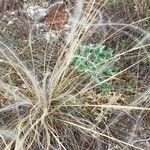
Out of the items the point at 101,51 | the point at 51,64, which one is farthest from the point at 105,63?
the point at 51,64

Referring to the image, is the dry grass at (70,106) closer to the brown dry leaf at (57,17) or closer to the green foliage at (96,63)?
the green foliage at (96,63)

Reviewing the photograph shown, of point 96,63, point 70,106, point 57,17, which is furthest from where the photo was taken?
point 57,17

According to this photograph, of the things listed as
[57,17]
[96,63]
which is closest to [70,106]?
Result: [96,63]

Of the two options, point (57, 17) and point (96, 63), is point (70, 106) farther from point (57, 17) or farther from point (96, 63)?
point (57, 17)

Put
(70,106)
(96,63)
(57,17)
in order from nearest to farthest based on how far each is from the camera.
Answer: (70,106) → (96,63) → (57,17)

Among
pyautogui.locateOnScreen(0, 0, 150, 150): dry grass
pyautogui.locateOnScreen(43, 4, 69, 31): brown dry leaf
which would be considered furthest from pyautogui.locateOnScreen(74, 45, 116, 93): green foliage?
pyautogui.locateOnScreen(43, 4, 69, 31): brown dry leaf

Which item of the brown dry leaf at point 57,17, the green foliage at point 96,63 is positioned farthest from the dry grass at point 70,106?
the brown dry leaf at point 57,17

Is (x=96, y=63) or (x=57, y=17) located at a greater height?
(x=57, y=17)

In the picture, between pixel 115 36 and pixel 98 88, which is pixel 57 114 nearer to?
pixel 98 88

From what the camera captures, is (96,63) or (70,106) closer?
(70,106)
